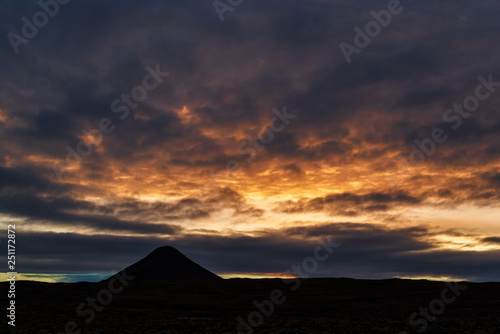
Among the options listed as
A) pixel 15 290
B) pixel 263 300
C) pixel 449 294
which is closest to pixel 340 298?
pixel 263 300

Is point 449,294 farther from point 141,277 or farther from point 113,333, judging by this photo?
point 141,277

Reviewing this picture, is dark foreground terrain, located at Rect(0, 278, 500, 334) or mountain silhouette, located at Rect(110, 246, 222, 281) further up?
mountain silhouette, located at Rect(110, 246, 222, 281)

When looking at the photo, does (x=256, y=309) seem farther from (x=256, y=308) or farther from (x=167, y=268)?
(x=167, y=268)

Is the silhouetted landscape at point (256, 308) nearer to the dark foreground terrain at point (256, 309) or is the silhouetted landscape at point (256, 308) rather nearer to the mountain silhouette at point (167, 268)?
the dark foreground terrain at point (256, 309)

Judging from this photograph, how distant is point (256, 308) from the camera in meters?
33.9

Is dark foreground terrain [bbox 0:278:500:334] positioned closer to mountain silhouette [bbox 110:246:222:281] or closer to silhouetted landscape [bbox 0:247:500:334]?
silhouetted landscape [bbox 0:247:500:334]

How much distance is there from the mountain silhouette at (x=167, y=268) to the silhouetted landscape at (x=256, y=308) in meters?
32.6

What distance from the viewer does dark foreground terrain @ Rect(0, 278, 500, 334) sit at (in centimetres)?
2411

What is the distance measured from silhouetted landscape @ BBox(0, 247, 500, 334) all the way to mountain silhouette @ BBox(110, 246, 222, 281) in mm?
32550

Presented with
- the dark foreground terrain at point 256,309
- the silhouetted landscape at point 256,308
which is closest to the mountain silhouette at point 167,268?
the silhouetted landscape at point 256,308

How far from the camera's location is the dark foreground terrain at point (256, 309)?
2411cm

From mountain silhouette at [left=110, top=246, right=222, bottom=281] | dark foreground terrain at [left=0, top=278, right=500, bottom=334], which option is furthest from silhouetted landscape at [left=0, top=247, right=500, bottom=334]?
mountain silhouette at [left=110, top=246, right=222, bottom=281]

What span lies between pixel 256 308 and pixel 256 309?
77 centimetres

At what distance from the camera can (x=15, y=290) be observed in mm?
42375
